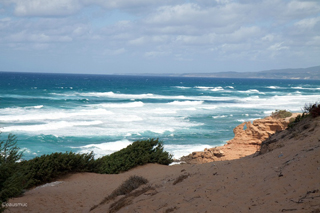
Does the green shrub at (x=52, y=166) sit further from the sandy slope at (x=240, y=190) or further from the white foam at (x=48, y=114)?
the white foam at (x=48, y=114)

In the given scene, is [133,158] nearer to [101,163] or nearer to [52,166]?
[101,163]

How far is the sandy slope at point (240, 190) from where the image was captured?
563 cm

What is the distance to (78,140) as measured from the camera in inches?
1014

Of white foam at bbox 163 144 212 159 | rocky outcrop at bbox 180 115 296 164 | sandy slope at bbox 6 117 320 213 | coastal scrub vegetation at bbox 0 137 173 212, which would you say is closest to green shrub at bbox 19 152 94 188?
coastal scrub vegetation at bbox 0 137 173 212

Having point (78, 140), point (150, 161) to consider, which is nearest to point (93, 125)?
point (78, 140)

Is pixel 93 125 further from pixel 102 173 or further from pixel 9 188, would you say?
pixel 9 188

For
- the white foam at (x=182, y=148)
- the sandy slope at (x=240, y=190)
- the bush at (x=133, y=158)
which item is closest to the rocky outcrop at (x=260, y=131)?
the white foam at (x=182, y=148)

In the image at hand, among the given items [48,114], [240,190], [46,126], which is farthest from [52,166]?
[48,114]

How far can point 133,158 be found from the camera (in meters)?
15.6

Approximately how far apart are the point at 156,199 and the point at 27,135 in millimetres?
22176

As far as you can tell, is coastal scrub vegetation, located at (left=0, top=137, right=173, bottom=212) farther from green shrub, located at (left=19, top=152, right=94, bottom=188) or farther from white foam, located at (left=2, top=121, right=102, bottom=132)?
white foam, located at (left=2, top=121, right=102, bottom=132)

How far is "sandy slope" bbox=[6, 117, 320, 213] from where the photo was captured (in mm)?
5633

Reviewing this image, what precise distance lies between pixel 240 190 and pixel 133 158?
951 cm

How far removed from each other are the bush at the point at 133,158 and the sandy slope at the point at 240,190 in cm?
354
